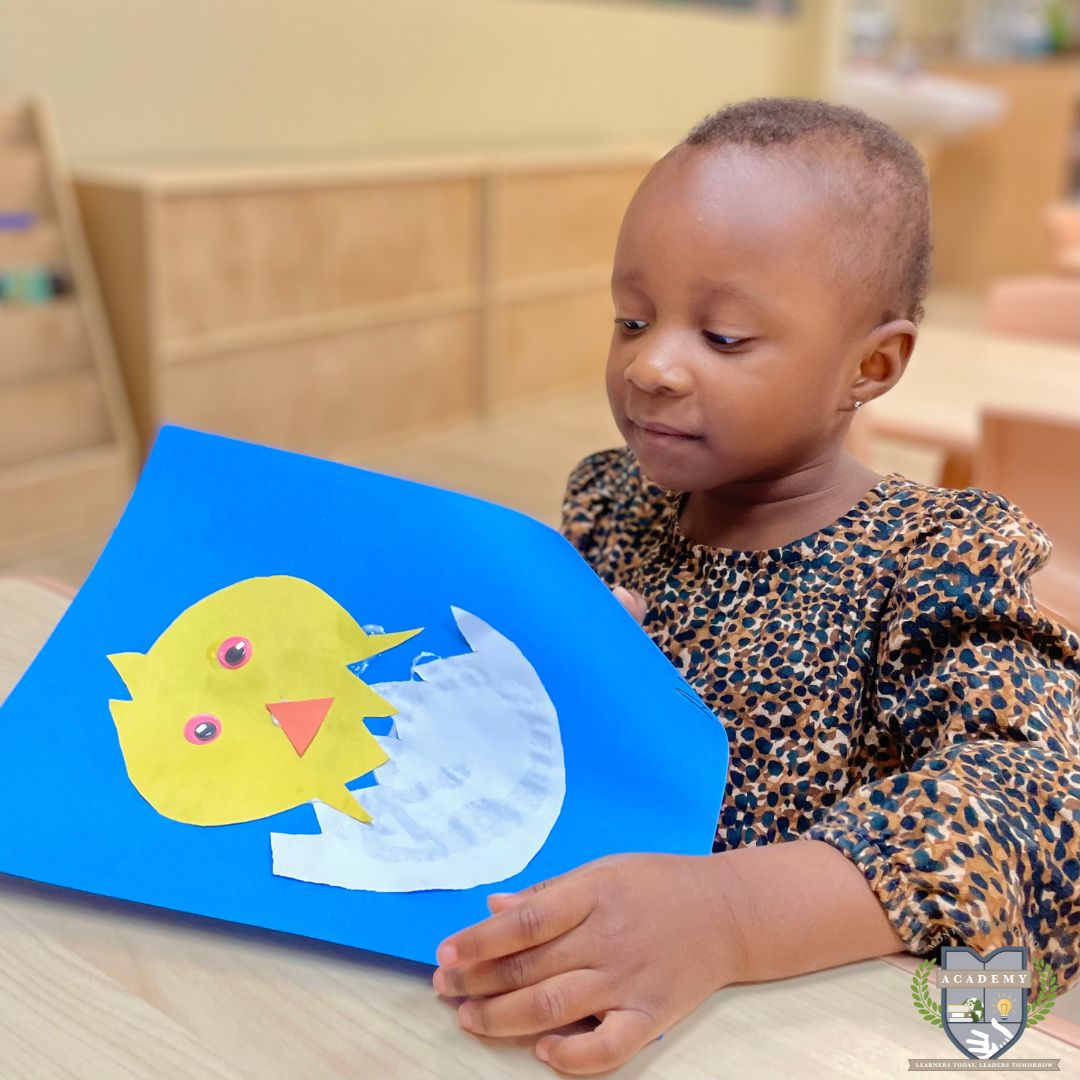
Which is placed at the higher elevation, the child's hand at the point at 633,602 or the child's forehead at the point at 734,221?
the child's forehead at the point at 734,221

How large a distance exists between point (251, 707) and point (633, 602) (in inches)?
9.9

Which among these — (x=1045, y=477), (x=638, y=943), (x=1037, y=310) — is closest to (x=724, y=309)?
(x=638, y=943)

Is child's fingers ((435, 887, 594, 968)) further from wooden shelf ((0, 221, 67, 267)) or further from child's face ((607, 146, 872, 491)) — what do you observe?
wooden shelf ((0, 221, 67, 267))

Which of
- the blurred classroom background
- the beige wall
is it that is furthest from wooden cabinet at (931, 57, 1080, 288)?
the blurred classroom background

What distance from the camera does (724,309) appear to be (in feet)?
2.13

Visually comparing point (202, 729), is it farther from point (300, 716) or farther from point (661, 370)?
point (661, 370)

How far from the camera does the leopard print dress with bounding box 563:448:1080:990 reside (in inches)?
20.9

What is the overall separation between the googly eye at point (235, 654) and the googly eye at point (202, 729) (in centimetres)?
3

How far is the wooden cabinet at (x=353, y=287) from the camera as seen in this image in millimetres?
3061

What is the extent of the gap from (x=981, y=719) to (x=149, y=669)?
1.29 feet

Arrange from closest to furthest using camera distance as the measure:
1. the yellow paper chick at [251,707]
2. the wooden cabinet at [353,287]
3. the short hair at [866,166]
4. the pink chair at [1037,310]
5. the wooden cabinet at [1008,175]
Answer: the yellow paper chick at [251,707]
the short hair at [866,166]
the pink chair at [1037,310]
the wooden cabinet at [353,287]
the wooden cabinet at [1008,175]

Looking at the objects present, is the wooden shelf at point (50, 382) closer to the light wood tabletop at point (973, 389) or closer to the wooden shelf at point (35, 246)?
the wooden shelf at point (35, 246)

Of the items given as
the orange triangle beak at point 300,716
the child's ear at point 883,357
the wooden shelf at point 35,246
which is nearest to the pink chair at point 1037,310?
the child's ear at point 883,357

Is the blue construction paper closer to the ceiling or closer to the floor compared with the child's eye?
closer to the floor
